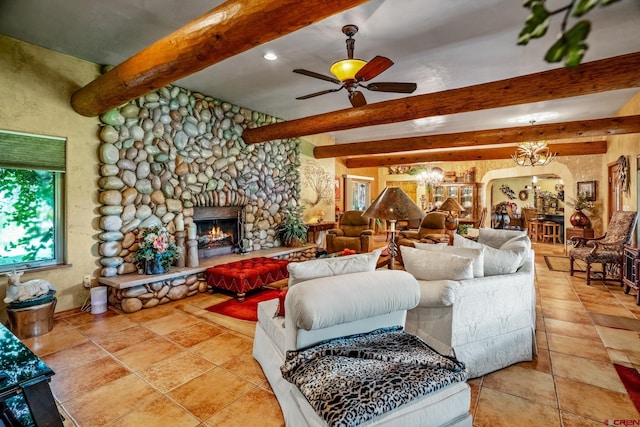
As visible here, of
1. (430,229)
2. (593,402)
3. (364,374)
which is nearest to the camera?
(364,374)

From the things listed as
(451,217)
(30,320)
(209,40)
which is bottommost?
(30,320)

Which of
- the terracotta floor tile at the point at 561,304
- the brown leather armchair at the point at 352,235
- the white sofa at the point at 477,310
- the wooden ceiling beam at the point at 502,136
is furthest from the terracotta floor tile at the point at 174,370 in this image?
the wooden ceiling beam at the point at 502,136

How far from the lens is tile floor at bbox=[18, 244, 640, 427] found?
1.95m

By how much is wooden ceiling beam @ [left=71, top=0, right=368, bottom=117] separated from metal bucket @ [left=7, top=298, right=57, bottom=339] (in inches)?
81.4

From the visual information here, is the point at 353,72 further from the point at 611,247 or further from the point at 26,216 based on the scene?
the point at 611,247

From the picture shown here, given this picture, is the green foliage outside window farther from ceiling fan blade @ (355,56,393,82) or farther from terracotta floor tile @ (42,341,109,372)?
ceiling fan blade @ (355,56,393,82)

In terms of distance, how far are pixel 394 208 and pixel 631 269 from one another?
388 centimetres

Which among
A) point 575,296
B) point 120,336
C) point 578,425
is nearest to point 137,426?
point 120,336

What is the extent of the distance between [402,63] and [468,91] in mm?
794

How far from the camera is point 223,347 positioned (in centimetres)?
282

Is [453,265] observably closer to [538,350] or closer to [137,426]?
[538,350]

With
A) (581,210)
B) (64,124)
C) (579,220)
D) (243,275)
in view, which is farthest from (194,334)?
(581,210)

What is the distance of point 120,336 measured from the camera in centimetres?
303

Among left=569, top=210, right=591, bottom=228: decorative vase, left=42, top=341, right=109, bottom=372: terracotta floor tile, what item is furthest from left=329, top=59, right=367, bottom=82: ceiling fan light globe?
left=569, top=210, right=591, bottom=228: decorative vase
